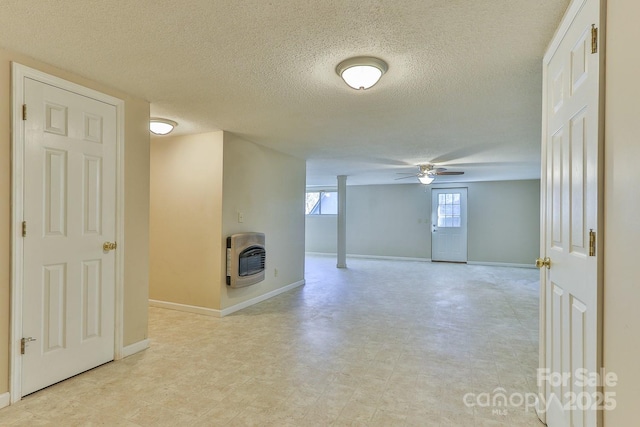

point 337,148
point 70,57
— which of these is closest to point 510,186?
point 337,148

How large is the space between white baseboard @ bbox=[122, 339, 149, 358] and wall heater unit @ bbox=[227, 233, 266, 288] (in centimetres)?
124

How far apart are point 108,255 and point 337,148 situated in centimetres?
322

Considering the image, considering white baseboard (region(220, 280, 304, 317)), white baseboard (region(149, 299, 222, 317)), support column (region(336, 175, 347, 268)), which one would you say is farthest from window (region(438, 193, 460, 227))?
white baseboard (region(149, 299, 222, 317))

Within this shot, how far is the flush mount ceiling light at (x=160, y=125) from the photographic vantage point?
3.50m

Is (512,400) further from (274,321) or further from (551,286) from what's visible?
(274,321)

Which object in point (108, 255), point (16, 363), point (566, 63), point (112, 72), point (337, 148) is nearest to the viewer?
point (566, 63)

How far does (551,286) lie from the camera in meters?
1.85

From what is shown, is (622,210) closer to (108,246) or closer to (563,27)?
(563,27)

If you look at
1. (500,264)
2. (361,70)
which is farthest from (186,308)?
(500,264)

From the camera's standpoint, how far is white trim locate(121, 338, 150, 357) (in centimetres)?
284

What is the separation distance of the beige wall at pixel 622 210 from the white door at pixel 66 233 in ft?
10.3

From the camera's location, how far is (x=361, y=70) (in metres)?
2.19

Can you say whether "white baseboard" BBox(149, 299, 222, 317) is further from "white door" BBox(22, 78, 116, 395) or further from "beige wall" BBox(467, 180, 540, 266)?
"beige wall" BBox(467, 180, 540, 266)

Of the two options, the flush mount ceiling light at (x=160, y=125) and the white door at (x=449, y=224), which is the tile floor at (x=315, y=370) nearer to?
the flush mount ceiling light at (x=160, y=125)
